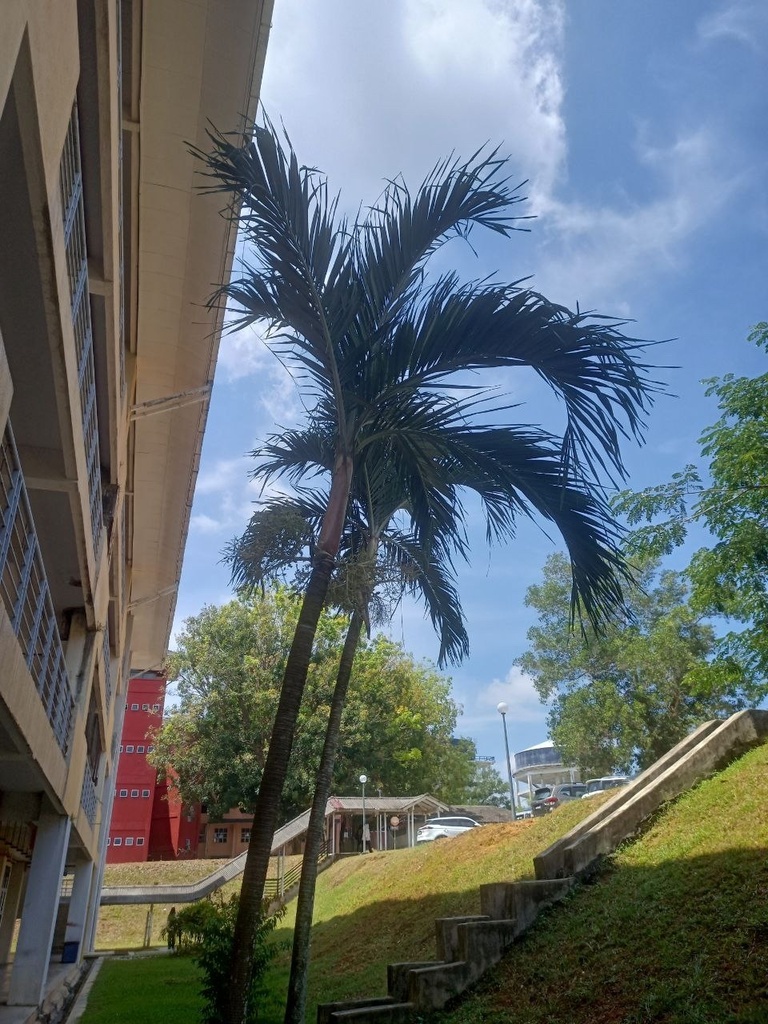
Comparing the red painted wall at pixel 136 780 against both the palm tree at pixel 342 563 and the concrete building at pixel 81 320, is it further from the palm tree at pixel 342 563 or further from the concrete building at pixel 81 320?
the palm tree at pixel 342 563

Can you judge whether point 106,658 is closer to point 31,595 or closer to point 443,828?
point 31,595

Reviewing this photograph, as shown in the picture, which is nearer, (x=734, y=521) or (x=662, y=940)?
(x=662, y=940)

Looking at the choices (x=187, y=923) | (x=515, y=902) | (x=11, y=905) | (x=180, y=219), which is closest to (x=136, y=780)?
(x=11, y=905)

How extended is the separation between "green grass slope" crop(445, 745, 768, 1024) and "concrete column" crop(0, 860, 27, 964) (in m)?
15.9

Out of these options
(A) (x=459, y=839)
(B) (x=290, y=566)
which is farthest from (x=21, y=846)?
(B) (x=290, y=566)

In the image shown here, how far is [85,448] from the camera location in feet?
27.7

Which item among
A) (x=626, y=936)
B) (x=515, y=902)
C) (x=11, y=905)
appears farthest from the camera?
(x=11, y=905)

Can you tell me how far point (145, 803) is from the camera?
1580 inches

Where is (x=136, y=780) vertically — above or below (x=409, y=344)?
above

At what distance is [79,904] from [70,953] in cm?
99

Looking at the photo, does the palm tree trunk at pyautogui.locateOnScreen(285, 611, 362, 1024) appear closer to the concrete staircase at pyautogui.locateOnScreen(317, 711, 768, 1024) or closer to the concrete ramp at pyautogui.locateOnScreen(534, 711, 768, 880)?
the concrete staircase at pyautogui.locateOnScreen(317, 711, 768, 1024)

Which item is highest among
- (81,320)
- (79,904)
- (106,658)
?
(106,658)

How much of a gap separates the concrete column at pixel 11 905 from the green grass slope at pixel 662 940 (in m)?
15.9

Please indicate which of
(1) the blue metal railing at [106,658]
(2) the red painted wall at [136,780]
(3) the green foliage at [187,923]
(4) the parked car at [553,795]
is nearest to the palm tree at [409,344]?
(1) the blue metal railing at [106,658]
